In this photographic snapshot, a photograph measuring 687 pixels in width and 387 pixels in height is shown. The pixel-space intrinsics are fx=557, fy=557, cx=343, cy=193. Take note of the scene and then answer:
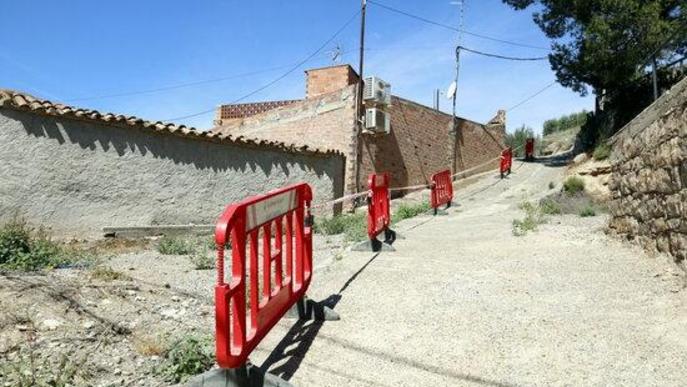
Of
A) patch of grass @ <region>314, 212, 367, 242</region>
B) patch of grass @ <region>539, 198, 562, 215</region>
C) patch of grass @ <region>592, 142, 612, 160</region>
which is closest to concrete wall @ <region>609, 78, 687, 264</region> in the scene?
patch of grass @ <region>539, 198, 562, 215</region>

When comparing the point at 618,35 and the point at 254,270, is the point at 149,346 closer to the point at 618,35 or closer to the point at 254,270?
the point at 254,270

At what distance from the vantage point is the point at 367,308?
5.64 metres

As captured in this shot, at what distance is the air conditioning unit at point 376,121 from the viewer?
1633 centimetres

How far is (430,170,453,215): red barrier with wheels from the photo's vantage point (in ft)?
44.8

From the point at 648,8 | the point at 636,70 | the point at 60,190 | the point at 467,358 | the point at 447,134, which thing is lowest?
the point at 467,358

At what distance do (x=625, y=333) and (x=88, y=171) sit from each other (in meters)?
8.90

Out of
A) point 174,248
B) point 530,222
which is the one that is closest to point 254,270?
point 174,248

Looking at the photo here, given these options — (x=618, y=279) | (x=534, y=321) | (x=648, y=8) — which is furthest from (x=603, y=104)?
(x=534, y=321)

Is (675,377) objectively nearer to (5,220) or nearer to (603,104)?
(5,220)

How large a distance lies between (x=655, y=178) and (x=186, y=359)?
548 centimetres

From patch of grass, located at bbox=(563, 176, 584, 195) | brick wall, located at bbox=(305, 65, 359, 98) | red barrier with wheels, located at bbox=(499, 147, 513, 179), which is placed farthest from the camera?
red barrier with wheels, located at bbox=(499, 147, 513, 179)

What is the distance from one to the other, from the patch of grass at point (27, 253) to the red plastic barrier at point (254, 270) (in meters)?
3.49

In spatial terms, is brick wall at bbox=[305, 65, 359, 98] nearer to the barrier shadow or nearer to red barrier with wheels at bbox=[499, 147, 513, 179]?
red barrier with wheels at bbox=[499, 147, 513, 179]

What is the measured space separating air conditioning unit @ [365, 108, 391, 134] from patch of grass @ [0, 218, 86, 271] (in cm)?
974
